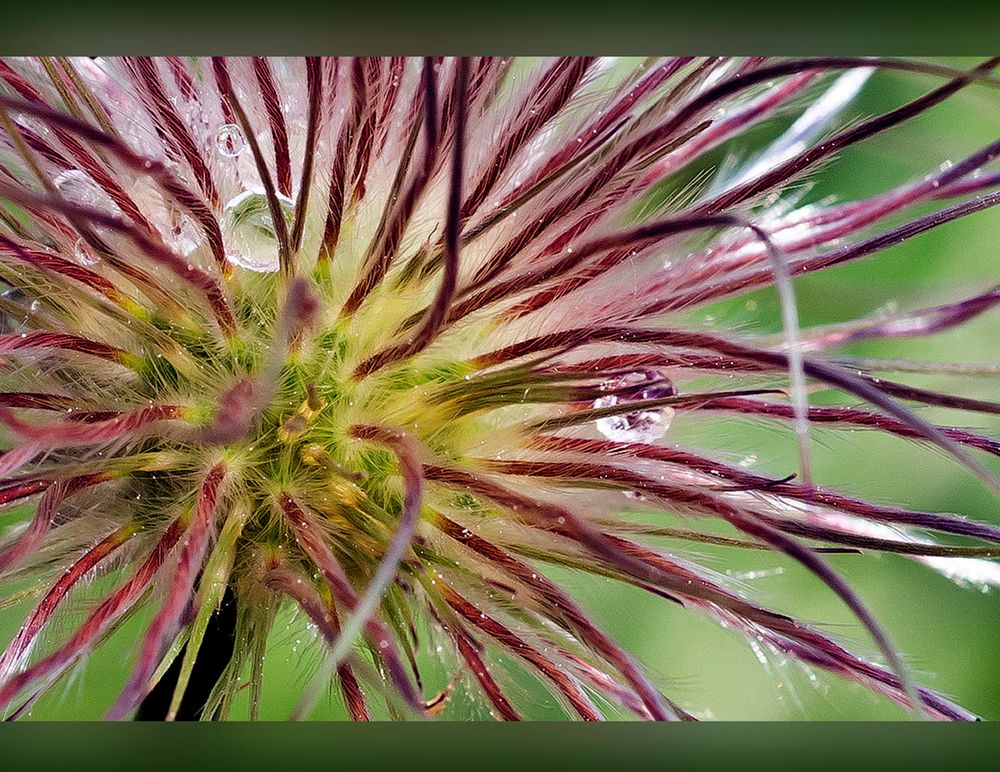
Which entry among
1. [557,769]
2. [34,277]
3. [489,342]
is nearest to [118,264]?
[34,277]

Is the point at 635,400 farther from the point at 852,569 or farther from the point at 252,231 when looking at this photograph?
the point at 852,569

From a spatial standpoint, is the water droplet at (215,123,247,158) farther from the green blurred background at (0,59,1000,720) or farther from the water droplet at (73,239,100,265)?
the green blurred background at (0,59,1000,720)

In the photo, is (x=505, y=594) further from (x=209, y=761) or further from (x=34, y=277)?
(x=34, y=277)

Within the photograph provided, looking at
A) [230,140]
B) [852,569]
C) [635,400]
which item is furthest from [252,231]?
[852,569]

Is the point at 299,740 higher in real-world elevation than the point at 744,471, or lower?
lower
